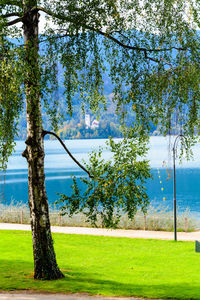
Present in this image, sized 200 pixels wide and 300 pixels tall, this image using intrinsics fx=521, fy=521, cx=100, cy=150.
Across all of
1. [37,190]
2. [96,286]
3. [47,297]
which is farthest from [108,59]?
[96,286]

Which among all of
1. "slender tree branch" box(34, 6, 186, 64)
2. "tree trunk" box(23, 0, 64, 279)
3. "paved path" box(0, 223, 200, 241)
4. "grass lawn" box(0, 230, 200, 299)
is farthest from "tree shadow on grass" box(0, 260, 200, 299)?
"paved path" box(0, 223, 200, 241)

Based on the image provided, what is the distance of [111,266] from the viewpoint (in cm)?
1841

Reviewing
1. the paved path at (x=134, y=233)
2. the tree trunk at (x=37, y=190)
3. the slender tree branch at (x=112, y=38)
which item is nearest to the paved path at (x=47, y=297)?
the tree trunk at (x=37, y=190)

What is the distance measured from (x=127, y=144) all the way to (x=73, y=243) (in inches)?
504

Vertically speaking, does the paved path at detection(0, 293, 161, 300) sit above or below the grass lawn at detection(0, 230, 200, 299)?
above

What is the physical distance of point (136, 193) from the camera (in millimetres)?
12336

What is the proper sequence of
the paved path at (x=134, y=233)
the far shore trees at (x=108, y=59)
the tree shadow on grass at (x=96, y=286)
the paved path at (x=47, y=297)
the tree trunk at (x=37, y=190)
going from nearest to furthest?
the far shore trees at (x=108, y=59) < the paved path at (x=47, y=297) < the tree trunk at (x=37, y=190) < the tree shadow on grass at (x=96, y=286) < the paved path at (x=134, y=233)

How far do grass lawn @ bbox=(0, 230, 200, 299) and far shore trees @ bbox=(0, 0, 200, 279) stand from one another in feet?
14.8

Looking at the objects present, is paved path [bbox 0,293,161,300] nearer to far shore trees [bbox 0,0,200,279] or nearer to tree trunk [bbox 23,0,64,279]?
tree trunk [bbox 23,0,64,279]

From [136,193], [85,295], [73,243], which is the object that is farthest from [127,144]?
[73,243]

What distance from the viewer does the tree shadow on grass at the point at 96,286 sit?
13039 mm

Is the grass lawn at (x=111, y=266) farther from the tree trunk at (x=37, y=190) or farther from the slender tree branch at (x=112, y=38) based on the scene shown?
the slender tree branch at (x=112, y=38)

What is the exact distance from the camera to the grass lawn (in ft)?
44.6

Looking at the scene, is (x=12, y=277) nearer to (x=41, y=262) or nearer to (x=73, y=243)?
(x=41, y=262)
